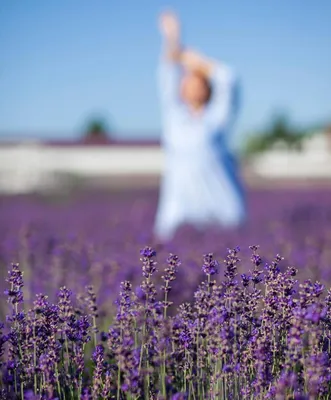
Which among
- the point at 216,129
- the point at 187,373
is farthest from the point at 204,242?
the point at 187,373

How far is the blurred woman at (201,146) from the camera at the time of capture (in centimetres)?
852

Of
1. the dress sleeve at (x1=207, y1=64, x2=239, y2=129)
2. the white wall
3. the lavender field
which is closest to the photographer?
the lavender field

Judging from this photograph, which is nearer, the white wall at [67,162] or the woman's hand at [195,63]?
the woman's hand at [195,63]

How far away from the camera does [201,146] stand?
8.77m

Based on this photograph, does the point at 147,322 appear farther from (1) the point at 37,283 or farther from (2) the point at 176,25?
(2) the point at 176,25

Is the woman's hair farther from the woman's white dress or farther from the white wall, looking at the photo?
the white wall

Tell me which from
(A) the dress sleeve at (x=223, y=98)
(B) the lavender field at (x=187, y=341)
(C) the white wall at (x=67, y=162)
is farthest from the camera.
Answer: (C) the white wall at (x=67, y=162)

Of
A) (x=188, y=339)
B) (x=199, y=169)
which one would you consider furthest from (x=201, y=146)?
(x=188, y=339)

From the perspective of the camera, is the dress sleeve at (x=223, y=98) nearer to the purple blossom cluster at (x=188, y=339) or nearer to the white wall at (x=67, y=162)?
the purple blossom cluster at (x=188, y=339)

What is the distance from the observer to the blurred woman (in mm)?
8516

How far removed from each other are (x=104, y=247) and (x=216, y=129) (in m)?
2.43

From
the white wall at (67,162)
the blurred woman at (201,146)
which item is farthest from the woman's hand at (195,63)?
the white wall at (67,162)

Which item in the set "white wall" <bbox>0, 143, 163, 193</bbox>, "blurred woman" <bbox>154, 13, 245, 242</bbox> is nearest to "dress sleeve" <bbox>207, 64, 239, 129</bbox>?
"blurred woman" <bbox>154, 13, 245, 242</bbox>

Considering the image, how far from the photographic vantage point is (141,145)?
54.1m
